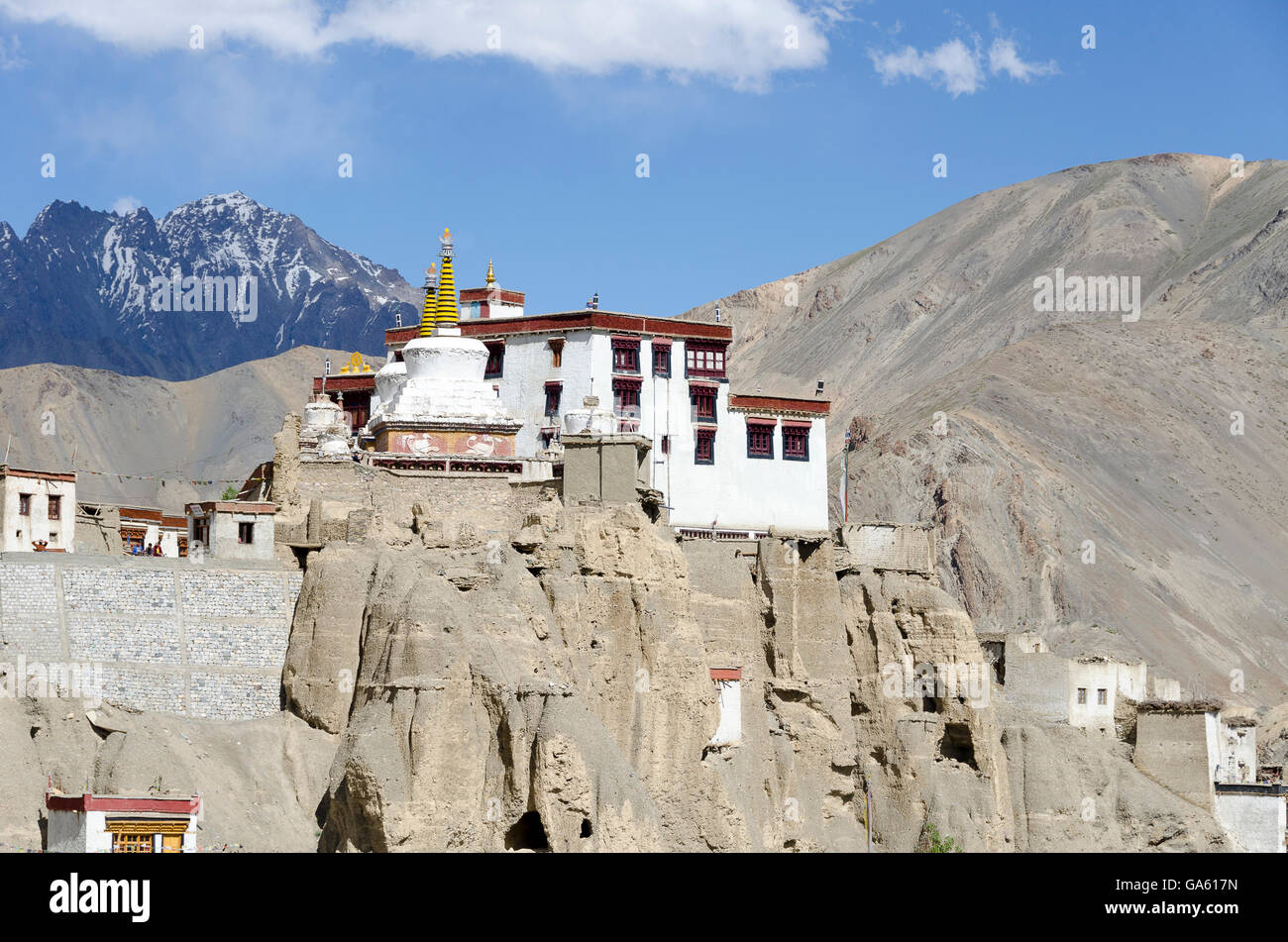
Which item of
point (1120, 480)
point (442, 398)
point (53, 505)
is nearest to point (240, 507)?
point (53, 505)

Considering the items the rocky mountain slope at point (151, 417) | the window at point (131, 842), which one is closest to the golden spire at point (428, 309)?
the window at point (131, 842)

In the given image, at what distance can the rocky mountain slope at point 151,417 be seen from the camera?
510ft

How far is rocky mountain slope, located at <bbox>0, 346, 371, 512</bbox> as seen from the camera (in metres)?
155

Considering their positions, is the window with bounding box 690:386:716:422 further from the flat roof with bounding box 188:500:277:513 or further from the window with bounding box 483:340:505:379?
the flat roof with bounding box 188:500:277:513

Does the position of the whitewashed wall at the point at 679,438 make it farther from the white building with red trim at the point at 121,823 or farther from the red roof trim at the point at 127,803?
the white building with red trim at the point at 121,823

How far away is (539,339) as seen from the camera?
80375 mm

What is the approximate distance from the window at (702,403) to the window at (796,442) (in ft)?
9.43

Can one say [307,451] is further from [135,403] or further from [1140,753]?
[135,403]

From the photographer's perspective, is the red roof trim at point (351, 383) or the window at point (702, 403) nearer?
the window at point (702, 403)

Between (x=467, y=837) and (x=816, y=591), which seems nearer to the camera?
(x=467, y=837)
